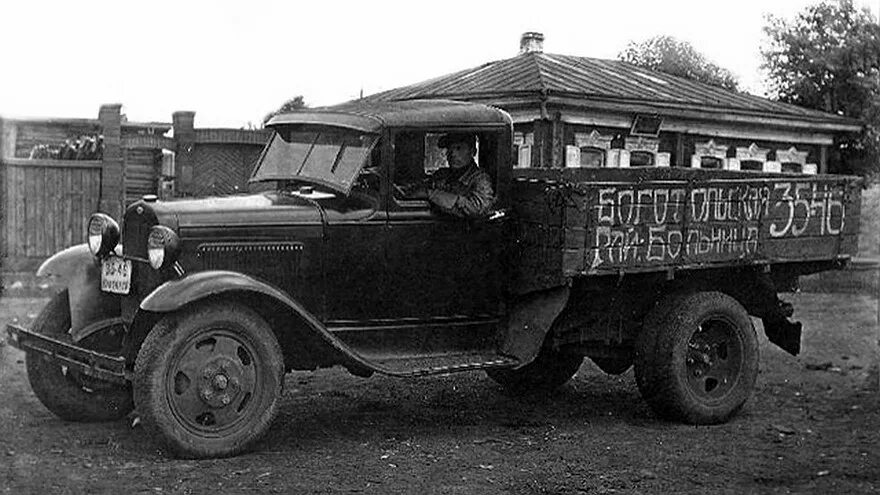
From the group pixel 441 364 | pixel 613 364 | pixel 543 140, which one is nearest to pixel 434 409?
pixel 441 364

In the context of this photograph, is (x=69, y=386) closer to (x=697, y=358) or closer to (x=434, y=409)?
(x=434, y=409)

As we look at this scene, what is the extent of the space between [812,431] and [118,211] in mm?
9782

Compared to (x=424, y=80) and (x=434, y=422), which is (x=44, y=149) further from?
(x=434, y=422)

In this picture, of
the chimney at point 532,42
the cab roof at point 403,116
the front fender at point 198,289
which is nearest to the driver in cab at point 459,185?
the cab roof at point 403,116

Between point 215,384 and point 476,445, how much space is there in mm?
1438

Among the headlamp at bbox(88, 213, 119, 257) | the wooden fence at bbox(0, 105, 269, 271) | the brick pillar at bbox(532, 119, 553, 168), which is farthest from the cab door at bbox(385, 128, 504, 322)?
the wooden fence at bbox(0, 105, 269, 271)

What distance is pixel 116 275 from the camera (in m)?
6.05

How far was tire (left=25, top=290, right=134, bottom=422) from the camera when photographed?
611 centimetres

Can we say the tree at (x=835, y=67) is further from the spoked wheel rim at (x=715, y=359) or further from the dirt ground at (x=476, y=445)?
the spoked wheel rim at (x=715, y=359)

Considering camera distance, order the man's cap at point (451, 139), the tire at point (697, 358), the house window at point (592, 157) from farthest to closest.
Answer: the house window at point (592, 157) → the tire at point (697, 358) → the man's cap at point (451, 139)

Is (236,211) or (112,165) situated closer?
(236,211)

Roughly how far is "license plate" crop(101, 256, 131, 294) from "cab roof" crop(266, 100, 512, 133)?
1271mm

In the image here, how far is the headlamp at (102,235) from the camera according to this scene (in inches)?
242

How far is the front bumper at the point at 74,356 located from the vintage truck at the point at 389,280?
0.4 inches
